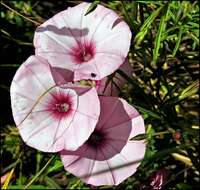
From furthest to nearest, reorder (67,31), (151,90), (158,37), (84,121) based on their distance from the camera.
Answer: (151,90), (158,37), (67,31), (84,121)

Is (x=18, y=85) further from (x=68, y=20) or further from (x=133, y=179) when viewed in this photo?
(x=133, y=179)

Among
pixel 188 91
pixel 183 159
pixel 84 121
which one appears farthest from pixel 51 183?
pixel 84 121

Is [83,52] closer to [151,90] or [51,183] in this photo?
[151,90]

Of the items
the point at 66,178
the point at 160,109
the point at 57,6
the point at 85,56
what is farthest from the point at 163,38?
the point at 57,6

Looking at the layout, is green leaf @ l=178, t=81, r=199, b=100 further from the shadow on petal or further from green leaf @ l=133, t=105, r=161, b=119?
the shadow on petal

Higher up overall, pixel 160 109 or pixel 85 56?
pixel 85 56
